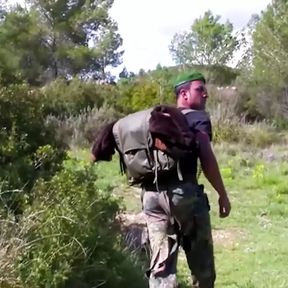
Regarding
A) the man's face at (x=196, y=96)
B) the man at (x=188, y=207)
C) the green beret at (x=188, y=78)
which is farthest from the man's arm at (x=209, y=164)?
the green beret at (x=188, y=78)

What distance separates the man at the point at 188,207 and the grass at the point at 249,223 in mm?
1472

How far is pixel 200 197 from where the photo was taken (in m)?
5.36

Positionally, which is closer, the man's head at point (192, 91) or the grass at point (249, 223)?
the man's head at point (192, 91)

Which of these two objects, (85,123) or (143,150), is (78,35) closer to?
(85,123)

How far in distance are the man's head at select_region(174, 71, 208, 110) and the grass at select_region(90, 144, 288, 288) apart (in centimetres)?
202

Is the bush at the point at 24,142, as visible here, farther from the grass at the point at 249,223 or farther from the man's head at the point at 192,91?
the grass at the point at 249,223

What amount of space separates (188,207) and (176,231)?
0.65 feet

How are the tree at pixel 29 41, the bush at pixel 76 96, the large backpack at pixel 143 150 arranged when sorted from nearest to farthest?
the large backpack at pixel 143 150
the bush at pixel 76 96
the tree at pixel 29 41

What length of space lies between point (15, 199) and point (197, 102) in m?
1.55

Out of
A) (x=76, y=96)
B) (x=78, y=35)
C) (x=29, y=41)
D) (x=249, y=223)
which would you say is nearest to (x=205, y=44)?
(x=78, y=35)

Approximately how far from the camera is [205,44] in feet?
160

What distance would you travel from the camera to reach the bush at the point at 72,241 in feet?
17.0

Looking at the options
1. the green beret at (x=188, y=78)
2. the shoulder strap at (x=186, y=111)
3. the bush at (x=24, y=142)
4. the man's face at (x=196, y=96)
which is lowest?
the bush at (x=24, y=142)

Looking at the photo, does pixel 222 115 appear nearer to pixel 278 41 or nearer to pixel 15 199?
pixel 278 41
